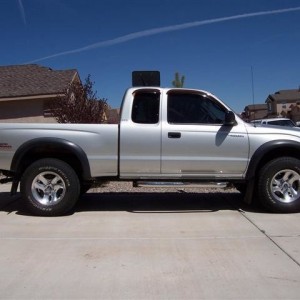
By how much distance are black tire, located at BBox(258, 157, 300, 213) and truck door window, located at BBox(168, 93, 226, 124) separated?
42.4 inches

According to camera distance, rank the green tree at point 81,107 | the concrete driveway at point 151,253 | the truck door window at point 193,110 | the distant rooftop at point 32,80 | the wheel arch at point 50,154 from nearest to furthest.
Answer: the concrete driveway at point 151,253 < the wheel arch at point 50,154 < the truck door window at point 193,110 < the green tree at point 81,107 < the distant rooftop at point 32,80

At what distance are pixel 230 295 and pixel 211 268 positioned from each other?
730 millimetres

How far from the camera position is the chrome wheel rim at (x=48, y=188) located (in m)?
7.68

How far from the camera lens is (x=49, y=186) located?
7715 millimetres

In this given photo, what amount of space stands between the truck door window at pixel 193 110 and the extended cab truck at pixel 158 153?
2 centimetres

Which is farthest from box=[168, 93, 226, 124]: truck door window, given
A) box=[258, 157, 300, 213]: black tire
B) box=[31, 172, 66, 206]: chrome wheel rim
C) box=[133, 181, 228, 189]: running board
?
box=[31, 172, 66, 206]: chrome wheel rim

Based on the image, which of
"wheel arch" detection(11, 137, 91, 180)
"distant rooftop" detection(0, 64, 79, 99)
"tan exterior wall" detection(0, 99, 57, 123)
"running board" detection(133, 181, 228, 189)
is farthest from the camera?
"tan exterior wall" detection(0, 99, 57, 123)

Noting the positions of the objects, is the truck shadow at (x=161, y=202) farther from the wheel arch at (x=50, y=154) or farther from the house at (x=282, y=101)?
the house at (x=282, y=101)

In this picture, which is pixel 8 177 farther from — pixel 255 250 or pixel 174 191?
pixel 255 250

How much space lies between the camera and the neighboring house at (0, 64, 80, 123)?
1939 cm

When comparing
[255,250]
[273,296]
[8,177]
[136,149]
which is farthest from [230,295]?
[8,177]

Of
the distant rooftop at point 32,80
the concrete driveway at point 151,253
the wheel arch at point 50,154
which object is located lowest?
the concrete driveway at point 151,253

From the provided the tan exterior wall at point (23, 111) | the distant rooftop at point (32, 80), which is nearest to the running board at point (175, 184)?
the distant rooftop at point (32, 80)

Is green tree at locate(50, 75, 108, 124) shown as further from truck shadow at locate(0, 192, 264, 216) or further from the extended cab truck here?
the extended cab truck
